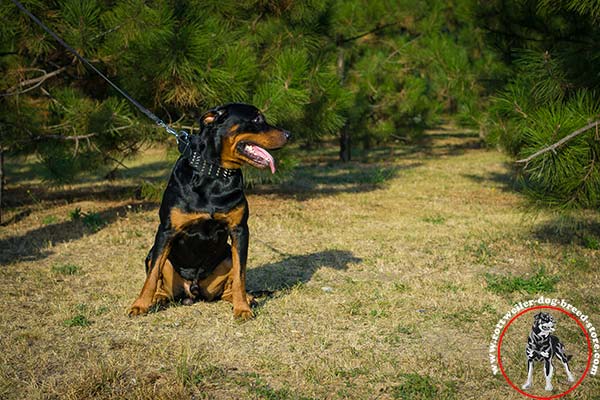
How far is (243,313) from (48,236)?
3788 millimetres

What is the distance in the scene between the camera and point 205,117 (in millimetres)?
3955

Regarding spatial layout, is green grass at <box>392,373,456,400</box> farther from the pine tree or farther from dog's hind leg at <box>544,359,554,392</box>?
the pine tree

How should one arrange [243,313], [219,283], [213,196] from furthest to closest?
[219,283] < [243,313] < [213,196]

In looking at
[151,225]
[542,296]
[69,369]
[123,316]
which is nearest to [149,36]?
[151,225]

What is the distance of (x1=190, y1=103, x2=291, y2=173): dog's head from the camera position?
393cm

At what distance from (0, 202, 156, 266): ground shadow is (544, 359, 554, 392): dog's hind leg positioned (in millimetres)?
4807

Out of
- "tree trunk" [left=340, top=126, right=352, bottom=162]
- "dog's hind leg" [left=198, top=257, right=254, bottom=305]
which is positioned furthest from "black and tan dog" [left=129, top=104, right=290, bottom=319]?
"tree trunk" [left=340, top=126, right=352, bottom=162]

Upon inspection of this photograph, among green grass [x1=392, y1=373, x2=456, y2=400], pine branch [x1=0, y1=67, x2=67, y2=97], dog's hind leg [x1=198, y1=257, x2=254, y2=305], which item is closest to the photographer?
green grass [x1=392, y1=373, x2=456, y2=400]

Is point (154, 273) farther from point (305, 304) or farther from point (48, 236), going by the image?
point (48, 236)

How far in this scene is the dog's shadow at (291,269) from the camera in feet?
16.4

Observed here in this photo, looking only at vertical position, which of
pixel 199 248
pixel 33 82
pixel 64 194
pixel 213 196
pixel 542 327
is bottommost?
pixel 64 194

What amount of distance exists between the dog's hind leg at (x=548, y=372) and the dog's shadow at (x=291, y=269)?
2124 millimetres

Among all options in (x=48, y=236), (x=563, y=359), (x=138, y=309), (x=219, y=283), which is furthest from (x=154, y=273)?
(x=48, y=236)

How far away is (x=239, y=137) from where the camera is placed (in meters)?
3.93
